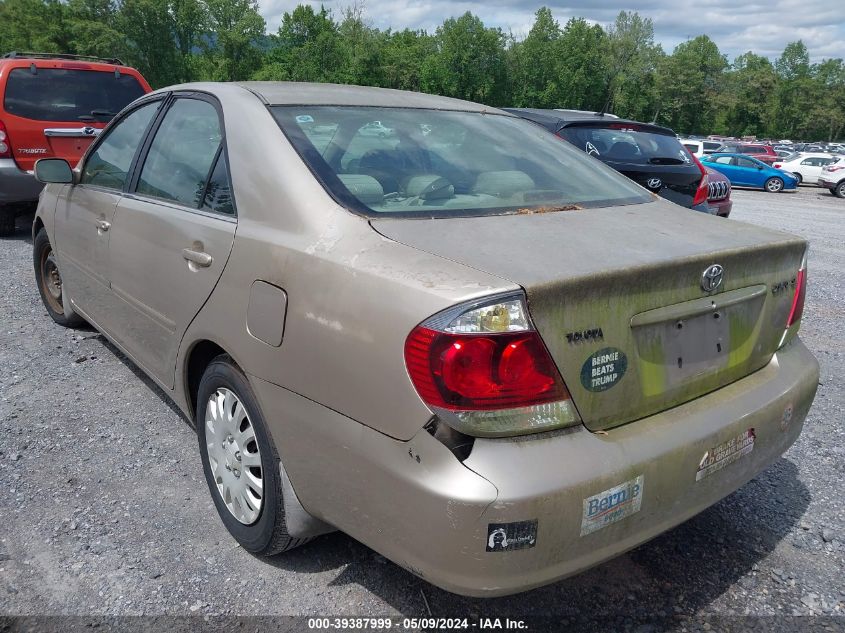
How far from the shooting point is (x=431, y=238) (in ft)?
6.77

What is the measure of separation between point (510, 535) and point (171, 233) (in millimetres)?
1894

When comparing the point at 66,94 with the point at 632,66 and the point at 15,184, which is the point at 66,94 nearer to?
the point at 15,184

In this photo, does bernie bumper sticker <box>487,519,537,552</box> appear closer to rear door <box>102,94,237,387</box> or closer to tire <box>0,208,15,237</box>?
rear door <box>102,94,237,387</box>

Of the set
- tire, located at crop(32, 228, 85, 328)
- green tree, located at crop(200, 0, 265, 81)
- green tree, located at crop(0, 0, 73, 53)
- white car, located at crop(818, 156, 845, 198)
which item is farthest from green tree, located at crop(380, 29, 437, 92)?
tire, located at crop(32, 228, 85, 328)

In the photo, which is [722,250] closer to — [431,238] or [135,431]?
[431,238]

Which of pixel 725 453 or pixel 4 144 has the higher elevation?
pixel 4 144

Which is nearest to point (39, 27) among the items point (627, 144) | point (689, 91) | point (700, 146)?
point (700, 146)

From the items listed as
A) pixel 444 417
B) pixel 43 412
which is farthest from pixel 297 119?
pixel 43 412

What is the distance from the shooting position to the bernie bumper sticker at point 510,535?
1.73 meters

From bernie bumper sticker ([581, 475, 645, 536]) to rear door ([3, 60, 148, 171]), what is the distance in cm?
756

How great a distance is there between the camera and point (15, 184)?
24.7 feet

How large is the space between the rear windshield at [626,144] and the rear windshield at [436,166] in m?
4.12

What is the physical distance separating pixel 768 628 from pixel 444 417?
1.42m

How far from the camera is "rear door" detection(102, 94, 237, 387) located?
2.62 meters
